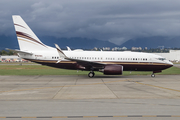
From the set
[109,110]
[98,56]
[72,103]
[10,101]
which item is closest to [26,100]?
[10,101]

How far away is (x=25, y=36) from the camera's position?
30.8 metres

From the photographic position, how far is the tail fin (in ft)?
100.0

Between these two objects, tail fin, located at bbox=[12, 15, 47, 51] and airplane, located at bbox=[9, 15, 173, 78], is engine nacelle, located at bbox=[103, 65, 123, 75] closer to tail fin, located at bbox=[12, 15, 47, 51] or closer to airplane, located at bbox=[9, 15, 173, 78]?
airplane, located at bbox=[9, 15, 173, 78]

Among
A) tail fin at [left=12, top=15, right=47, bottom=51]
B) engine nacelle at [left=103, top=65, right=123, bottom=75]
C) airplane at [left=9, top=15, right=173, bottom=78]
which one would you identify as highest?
tail fin at [left=12, top=15, right=47, bottom=51]

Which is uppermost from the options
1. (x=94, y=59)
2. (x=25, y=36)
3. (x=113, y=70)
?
(x=25, y=36)

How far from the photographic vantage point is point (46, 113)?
34.2 ft

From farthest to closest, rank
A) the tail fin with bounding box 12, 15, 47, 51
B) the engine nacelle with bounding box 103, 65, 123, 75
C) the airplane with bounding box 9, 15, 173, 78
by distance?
the tail fin with bounding box 12, 15, 47, 51 → the airplane with bounding box 9, 15, 173, 78 → the engine nacelle with bounding box 103, 65, 123, 75

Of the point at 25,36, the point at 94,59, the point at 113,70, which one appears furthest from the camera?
the point at 25,36

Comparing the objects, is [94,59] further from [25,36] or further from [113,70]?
[25,36]

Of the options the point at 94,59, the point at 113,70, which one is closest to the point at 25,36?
the point at 94,59

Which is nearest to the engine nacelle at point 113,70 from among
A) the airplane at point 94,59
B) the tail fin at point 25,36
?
the airplane at point 94,59

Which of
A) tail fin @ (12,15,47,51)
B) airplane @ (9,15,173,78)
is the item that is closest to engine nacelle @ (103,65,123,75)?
airplane @ (9,15,173,78)

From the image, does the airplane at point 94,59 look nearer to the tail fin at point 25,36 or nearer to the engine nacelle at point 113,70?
the tail fin at point 25,36

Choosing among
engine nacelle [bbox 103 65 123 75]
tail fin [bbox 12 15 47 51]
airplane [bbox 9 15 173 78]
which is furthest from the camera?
tail fin [bbox 12 15 47 51]
